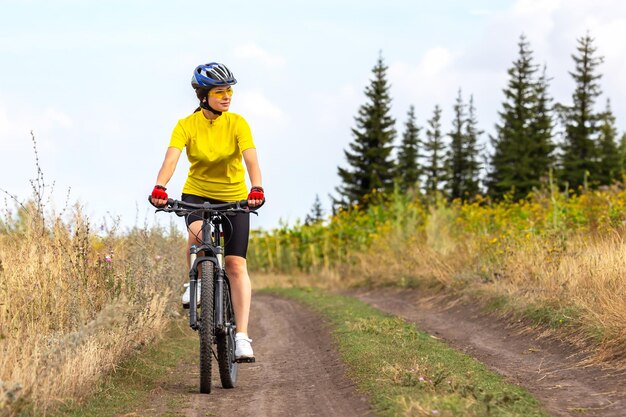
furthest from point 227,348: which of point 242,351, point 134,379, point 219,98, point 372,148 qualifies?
point 372,148

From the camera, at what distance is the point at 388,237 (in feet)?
67.4

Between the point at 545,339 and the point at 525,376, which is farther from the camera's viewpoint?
the point at 545,339

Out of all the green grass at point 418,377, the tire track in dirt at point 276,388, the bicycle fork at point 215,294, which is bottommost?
the tire track in dirt at point 276,388

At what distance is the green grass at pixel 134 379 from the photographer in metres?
5.82

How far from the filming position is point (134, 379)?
7.14 meters

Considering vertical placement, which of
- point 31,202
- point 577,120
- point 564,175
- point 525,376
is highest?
point 577,120

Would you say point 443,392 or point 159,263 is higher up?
point 159,263

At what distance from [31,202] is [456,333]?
5.73 meters

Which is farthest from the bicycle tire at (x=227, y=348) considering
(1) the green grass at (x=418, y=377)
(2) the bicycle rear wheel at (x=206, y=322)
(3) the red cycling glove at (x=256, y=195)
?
(1) the green grass at (x=418, y=377)

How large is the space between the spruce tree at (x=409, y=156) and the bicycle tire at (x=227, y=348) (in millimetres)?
54423

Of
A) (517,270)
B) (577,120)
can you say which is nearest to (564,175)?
(577,120)

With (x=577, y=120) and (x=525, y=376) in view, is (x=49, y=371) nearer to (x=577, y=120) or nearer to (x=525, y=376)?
(x=525, y=376)

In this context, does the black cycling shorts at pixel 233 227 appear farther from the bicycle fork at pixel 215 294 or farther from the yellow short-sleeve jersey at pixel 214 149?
the bicycle fork at pixel 215 294

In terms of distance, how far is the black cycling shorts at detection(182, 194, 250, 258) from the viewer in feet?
22.5
